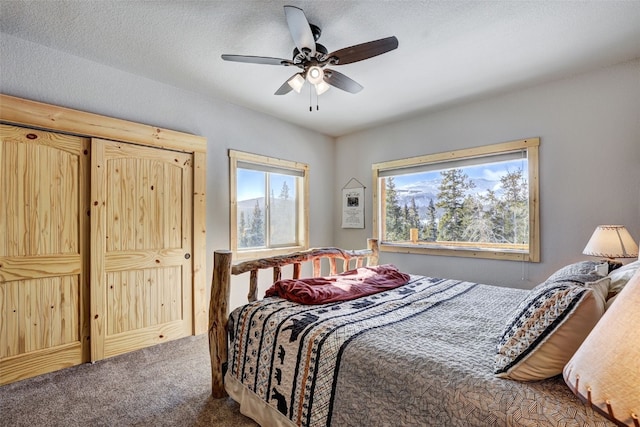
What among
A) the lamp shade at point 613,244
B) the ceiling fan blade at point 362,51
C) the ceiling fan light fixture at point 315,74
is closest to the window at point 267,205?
the ceiling fan light fixture at point 315,74

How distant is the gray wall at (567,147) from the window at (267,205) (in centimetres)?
196

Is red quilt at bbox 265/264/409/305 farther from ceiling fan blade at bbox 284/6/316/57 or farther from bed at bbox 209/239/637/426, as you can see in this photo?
ceiling fan blade at bbox 284/6/316/57

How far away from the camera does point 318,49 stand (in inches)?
86.4

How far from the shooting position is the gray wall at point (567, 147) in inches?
104

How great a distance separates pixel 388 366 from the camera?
1227 mm

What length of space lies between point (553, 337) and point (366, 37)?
2224 mm

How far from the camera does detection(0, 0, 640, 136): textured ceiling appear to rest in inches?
77.9

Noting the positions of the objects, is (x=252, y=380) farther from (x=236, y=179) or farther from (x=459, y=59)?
(x=459, y=59)

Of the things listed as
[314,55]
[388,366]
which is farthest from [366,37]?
[388,366]

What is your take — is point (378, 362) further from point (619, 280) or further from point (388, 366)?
point (619, 280)

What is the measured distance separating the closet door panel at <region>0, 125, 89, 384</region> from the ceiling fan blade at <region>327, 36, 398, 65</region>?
7.39ft

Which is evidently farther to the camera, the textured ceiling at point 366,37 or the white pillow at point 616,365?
the textured ceiling at point 366,37

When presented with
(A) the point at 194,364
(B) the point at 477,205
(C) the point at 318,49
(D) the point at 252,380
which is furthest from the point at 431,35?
(A) the point at 194,364

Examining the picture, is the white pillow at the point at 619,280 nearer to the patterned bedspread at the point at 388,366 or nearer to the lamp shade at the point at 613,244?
the patterned bedspread at the point at 388,366
